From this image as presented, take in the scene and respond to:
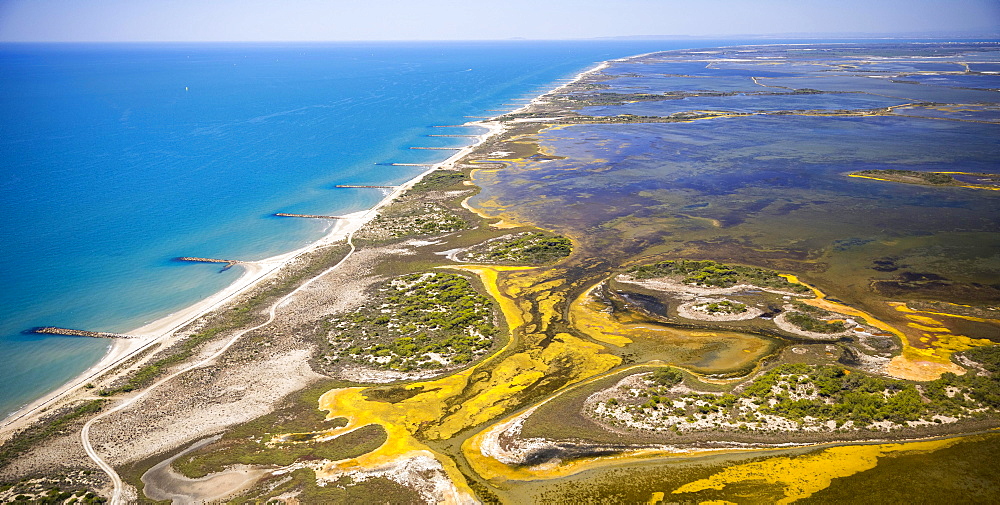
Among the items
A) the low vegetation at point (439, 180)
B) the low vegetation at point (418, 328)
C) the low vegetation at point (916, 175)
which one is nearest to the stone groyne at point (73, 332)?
the low vegetation at point (418, 328)

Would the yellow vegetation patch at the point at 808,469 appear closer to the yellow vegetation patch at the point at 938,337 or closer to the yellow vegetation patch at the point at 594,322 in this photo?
the yellow vegetation patch at the point at 938,337

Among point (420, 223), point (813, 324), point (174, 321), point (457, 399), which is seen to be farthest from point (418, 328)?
point (813, 324)

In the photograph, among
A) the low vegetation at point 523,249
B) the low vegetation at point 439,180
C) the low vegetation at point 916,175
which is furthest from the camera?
the low vegetation at point 439,180

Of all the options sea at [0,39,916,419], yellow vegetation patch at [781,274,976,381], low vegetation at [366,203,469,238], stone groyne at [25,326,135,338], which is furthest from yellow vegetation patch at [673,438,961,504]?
low vegetation at [366,203,469,238]

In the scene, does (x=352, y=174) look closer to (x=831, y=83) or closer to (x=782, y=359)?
(x=782, y=359)

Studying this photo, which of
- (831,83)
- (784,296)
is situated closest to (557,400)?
(784,296)

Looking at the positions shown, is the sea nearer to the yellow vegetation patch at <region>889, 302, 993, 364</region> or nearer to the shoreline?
the shoreline

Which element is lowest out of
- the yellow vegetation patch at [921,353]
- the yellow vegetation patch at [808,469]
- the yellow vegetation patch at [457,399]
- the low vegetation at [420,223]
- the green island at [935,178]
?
the yellow vegetation patch at [808,469]
